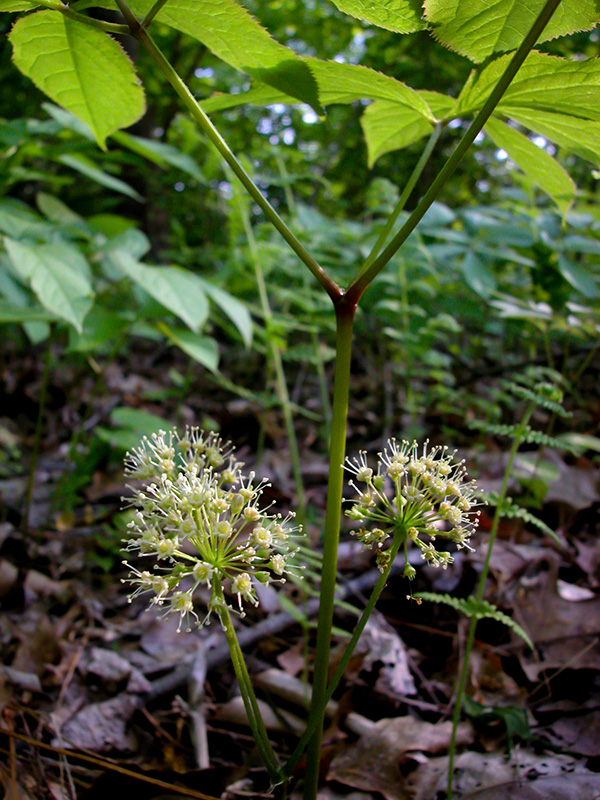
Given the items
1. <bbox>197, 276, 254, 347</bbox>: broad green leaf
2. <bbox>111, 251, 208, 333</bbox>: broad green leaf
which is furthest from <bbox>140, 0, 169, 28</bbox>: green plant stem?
<bbox>197, 276, 254, 347</bbox>: broad green leaf

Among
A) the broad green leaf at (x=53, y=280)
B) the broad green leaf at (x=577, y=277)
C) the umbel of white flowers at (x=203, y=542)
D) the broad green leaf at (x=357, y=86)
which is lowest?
the umbel of white flowers at (x=203, y=542)

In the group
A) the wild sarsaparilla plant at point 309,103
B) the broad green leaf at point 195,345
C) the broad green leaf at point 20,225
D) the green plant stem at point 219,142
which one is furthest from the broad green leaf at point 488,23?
the broad green leaf at point 20,225

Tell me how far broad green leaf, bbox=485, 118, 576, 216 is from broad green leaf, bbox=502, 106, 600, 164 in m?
0.03

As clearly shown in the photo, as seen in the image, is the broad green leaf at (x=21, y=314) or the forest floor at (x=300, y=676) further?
the broad green leaf at (x=21, y=314)

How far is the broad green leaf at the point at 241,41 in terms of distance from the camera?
2.63 feet

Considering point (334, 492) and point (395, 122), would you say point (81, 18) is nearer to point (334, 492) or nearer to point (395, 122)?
point (395, 122)

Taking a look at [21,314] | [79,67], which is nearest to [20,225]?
[21,314]

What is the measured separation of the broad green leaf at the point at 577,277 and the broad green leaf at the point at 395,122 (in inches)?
65.8

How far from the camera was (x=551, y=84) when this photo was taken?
823mm

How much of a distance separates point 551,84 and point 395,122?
31 cm

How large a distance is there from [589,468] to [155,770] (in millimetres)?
2417

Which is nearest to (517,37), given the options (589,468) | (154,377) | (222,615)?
(222,615)

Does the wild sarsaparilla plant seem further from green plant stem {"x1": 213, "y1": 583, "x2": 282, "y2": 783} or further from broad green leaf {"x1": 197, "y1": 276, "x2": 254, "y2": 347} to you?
broad green leaf {"x1": 197, "y1": 276, "x2": 254, "y2": 347}

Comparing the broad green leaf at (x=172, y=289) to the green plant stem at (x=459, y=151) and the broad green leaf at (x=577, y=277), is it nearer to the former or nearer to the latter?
the green plant stem at (x=459, y=151)
